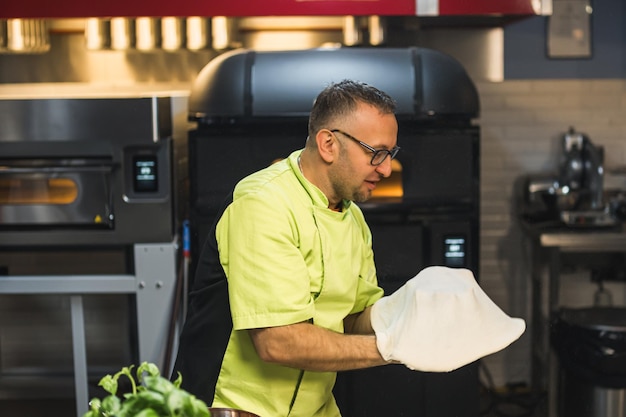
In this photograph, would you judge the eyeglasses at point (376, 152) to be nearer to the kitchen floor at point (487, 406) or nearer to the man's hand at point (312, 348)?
the man's hand at point (312, 348)

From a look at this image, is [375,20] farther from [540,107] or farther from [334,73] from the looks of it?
[540,107]

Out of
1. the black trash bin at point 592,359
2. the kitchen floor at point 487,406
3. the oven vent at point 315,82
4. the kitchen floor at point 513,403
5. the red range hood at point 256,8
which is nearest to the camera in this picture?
the red range hood at point 256,8

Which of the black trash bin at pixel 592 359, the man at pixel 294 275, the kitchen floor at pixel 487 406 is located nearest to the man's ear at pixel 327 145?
the man at pixel 294 275

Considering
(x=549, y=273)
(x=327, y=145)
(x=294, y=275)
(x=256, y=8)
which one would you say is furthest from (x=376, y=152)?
(x=549, y=273)

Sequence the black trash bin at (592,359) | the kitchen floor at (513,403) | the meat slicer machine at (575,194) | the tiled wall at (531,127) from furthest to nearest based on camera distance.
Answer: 1. the tiled wall at (531,127)
2. the kitchen floor at (513,403)
3. the meat slicer machine at (575,194)
4. the black trash bin at (592,359)

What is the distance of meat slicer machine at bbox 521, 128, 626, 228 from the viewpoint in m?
4.19

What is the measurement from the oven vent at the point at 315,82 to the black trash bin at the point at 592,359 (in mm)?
1021

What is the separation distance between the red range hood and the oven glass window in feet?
2.27

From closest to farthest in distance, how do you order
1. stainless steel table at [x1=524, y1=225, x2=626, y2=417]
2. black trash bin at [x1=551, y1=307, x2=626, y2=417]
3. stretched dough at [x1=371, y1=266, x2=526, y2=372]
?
stretched dough at [x1=371, y1=266, x2=526, y2=372] < black trash bin at [x1=551, y1=307, x2=626, y2=417] < stainless steel table at [x1=524, y1=225, x2=626, y2=417]

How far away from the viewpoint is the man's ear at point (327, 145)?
195 centimetres

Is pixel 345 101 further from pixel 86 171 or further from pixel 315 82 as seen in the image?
pixel 86 171

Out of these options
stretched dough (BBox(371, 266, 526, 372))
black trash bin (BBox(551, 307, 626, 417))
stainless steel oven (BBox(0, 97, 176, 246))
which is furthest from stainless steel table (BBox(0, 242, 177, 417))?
stretched dough (BBox(371, 266, 526, 372))

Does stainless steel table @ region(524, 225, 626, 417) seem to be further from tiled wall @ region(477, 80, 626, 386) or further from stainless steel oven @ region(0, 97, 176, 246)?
stainless steel oven @ region(0, 97, 176, 246)

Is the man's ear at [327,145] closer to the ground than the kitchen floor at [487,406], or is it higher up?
higher up
